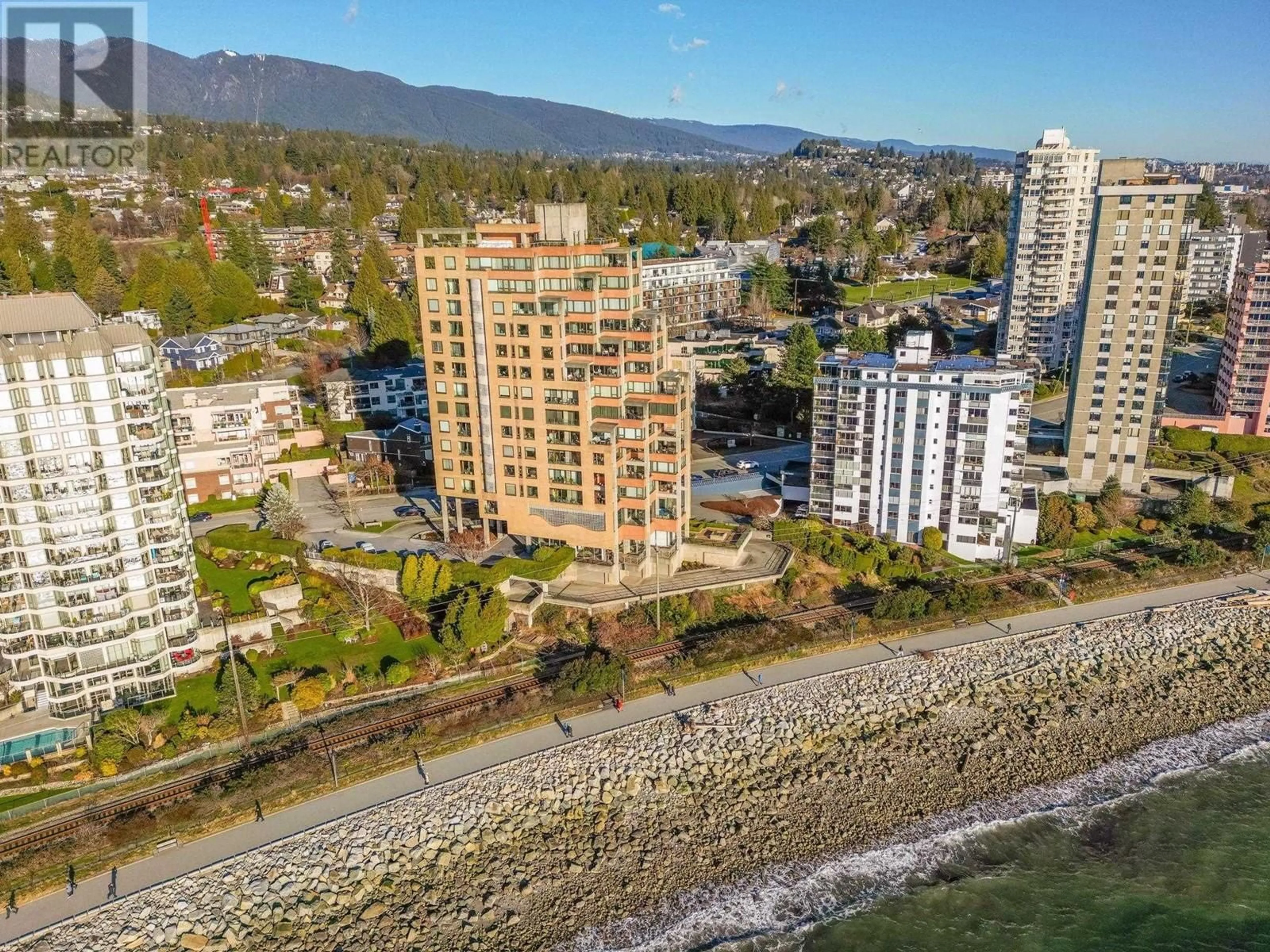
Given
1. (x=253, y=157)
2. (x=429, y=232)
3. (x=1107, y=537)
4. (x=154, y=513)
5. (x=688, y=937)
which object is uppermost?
(x=253, y=157)

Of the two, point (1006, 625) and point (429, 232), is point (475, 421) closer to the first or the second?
point (429, 232)

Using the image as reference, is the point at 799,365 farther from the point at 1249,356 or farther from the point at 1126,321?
the point at 1249,356

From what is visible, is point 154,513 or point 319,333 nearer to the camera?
point 154,513

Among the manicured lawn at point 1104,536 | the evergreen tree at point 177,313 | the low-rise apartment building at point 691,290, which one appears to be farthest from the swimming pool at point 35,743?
the low-rise apartment building at point 691,290

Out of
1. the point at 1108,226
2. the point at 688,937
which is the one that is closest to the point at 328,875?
the point at 688,937

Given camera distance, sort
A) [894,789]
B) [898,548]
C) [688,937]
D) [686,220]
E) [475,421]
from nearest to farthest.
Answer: [688,937] < [894,789] < [475,421] < [898,548] < [686,220]

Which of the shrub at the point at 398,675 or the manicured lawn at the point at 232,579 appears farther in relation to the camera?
the manicured lawn at the point at 232,579

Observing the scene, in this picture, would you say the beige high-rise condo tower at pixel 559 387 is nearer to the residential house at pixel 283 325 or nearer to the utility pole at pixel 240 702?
the utility pole at pixel 240 702
